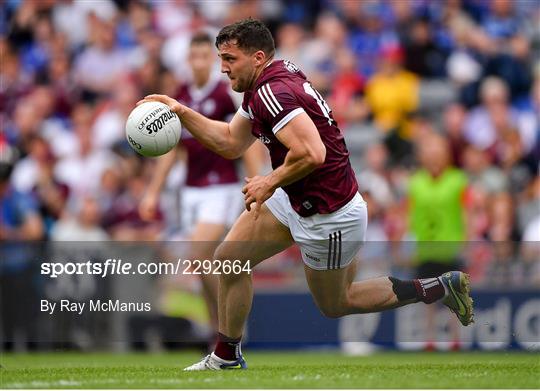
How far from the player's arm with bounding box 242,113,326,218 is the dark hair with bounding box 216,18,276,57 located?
2.24 feet

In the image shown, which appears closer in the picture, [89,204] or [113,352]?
[113,352]

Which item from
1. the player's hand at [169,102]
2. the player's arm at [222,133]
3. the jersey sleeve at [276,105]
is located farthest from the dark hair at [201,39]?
the jersey sleeve at [276,105]

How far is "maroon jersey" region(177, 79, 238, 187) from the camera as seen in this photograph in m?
11.5

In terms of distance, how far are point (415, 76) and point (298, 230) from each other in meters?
9.14

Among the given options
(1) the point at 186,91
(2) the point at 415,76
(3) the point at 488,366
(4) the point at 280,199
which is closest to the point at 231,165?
(1) the point at 186,91

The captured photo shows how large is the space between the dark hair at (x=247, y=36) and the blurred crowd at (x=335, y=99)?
17.7ft

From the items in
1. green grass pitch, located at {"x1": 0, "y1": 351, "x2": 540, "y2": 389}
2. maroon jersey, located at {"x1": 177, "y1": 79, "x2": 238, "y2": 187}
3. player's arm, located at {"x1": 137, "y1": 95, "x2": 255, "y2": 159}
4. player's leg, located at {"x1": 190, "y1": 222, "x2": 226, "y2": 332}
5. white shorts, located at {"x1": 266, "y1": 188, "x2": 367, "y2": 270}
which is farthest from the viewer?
maroon jersey, located at {"x1": 177, "y1": 79, "x2": 238, "y2": 187}

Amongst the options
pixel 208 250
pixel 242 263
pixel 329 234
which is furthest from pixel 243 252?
pixel 208 250

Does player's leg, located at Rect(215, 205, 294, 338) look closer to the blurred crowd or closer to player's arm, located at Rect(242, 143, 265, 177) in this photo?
player's arm, located at Rect(242, 143, 265, 177)

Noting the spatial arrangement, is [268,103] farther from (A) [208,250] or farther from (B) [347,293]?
(A) [208,250]

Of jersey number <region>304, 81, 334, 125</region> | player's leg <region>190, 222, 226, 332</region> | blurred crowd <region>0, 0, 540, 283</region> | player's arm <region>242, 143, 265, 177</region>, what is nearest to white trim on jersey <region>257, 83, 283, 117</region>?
jersey number <region>304, 81, 334, 125</region>

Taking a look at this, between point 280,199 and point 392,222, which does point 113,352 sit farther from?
point 280,199

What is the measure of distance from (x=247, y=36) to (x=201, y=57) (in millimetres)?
3112

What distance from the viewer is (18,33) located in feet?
63.1
